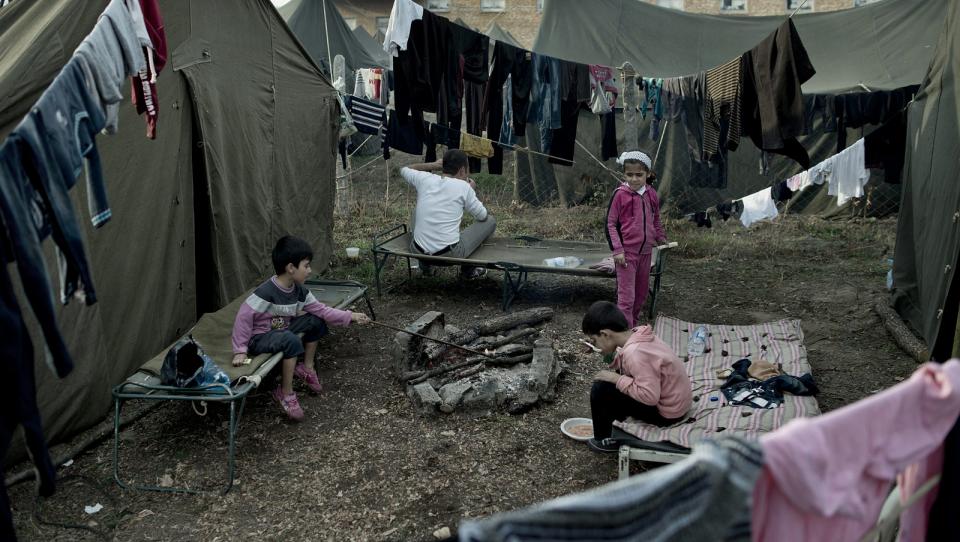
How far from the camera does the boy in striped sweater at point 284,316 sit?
4.91 meters

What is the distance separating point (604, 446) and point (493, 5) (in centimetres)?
2619

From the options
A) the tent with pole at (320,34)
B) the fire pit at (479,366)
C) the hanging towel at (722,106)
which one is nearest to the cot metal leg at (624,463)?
the fire pit at (479,366)

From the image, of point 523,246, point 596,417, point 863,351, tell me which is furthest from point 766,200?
point 596,417

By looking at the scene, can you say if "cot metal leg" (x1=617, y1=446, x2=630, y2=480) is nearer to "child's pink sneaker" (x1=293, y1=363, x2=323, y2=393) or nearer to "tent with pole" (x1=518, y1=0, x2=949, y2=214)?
"child's pink sneaker" (x1=293, y1=363, x2=323, y2=393)

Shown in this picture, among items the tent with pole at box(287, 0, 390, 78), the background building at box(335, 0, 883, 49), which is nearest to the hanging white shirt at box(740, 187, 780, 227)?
the tent with pole at box(287, 0, 390, 78)

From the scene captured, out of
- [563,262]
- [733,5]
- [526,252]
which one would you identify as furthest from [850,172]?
[733,5]

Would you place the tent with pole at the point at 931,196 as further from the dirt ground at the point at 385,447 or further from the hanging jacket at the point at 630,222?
the hanging jacket at the point at 630,222

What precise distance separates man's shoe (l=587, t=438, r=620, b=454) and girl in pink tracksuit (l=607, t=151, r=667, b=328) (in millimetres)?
2041

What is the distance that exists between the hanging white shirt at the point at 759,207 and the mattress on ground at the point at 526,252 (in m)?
1.11

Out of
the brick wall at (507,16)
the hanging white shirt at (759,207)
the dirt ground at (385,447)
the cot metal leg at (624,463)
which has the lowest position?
the dirt ground at (385,447)

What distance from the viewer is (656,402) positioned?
13.4ft

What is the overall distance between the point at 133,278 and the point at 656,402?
3.74 meters

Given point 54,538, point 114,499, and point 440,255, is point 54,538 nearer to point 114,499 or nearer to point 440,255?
point 114,499

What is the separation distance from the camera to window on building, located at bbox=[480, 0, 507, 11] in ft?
91.9
